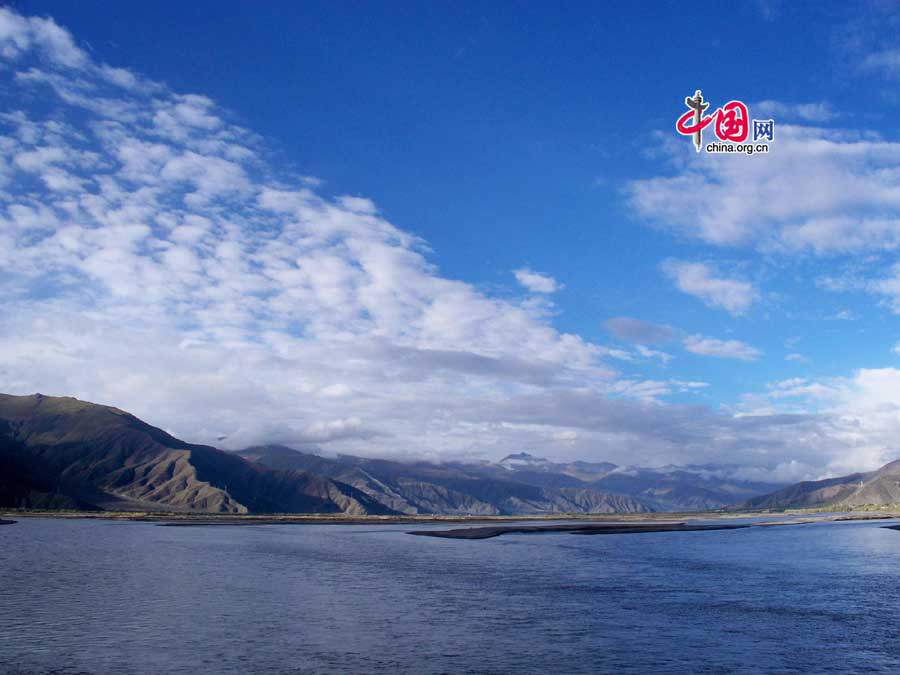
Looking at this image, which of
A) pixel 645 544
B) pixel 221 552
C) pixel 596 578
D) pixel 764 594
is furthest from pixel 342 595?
pixel 645 544

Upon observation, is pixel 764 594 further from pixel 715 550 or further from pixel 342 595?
pixel 715 550

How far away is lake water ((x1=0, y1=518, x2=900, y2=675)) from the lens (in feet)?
113


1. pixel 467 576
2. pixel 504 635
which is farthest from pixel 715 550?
pixel 504 635

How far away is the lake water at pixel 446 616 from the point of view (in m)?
34.6

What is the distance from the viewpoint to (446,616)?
47.3 meters

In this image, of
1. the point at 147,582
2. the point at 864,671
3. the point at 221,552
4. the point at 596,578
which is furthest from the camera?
the point at 221,552

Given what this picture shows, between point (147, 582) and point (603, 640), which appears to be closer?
point (603, 640)

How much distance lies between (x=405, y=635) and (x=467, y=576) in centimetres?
3306

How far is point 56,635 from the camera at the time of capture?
130ft

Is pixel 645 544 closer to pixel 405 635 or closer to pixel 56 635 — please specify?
pixel 405 635

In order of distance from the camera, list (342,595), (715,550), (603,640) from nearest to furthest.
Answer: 1. (603,640)
2. (342,595)
3. (715,550)

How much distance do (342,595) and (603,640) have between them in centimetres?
2589

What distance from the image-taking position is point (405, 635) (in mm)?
40750

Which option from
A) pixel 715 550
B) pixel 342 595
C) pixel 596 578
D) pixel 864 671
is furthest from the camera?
pixel 715 550
